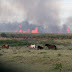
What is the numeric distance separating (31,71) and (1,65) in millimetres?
8229

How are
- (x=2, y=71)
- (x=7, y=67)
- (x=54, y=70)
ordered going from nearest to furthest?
(x=2, y=71)
(x=7, y=67)
(x=54, y=70)

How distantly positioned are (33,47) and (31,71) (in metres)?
20.1

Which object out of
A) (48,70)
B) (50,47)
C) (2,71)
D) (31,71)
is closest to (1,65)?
(2,71)

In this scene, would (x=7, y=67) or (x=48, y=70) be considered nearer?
(x=7, y=67)

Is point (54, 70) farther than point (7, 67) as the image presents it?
Yes

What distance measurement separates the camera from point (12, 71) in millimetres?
4770

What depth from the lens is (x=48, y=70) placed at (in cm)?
1352

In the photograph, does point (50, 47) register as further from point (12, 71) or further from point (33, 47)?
point (12, 71)

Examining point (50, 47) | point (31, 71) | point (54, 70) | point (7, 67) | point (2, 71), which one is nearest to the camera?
point (2, 71)

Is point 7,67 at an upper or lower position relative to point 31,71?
upper

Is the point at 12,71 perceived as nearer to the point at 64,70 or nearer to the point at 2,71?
the point at 2,71

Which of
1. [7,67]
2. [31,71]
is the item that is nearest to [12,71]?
[7,67]

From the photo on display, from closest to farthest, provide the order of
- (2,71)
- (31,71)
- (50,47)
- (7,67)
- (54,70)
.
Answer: (2,71), (7,67), (31,71), (54,70), (50,47)

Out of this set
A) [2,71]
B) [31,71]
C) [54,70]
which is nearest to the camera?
[2,71]
